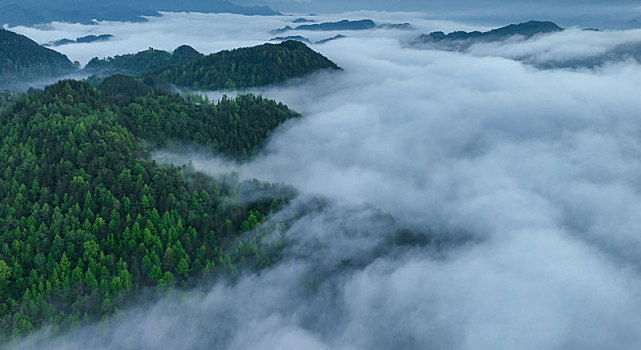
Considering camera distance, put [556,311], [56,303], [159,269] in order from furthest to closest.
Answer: [556,311]
[159,269]
[56,303]

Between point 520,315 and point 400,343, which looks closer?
point 400,343

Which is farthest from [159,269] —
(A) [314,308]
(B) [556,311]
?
(B) [556,311]

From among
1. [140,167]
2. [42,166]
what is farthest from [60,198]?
[140,167]

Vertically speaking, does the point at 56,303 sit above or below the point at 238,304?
above

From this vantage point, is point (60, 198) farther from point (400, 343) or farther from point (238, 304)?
point (400, 343)

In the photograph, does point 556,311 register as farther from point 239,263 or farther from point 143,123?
point 143,123

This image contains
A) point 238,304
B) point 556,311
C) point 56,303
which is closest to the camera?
point 56,303

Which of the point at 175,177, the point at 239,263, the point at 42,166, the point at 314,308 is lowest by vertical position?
the point at 314,308
